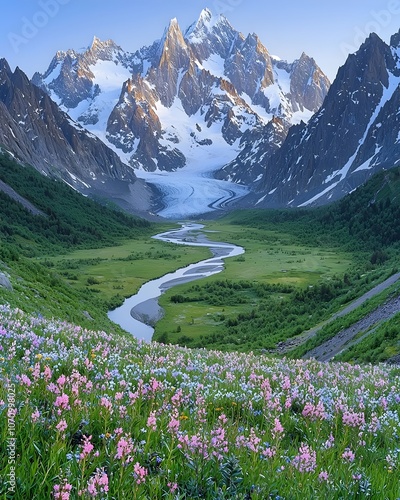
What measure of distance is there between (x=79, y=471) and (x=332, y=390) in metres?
5.43

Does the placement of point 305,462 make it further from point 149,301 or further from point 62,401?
point 149,301

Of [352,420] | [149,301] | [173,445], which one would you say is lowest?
[149,301]

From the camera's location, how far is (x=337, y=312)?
37125mm

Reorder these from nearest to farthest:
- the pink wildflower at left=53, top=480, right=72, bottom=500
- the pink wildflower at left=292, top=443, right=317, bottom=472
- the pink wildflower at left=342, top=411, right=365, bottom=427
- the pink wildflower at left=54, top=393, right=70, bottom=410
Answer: the pink wildflower at left=53, top=480, right=72, bottom=500 → the pink wildflower at left=292, top=443, right=317, bottom=472 → the pink wildflower at left=54, top=393, right=70, bottom=410 → the pink wildflower at left=342, top=411, right=365, bottom=427

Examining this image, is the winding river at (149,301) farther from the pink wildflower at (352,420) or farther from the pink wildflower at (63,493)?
the pink wildflower at (63,493)

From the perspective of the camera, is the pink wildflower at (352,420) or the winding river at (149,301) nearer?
the pink wildflower at (352,420)

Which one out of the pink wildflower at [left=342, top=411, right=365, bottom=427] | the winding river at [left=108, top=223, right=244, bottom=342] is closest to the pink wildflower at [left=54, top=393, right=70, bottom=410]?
the pink wildflower at [left=342, top=411, right=365, bottom=427]

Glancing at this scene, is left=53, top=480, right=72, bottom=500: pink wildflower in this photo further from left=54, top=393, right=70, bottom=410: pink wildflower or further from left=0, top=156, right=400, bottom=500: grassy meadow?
left=54, top=393, right=70, bottom=410: pink wildflower

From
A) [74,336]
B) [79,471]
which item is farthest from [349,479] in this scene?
[74,336]

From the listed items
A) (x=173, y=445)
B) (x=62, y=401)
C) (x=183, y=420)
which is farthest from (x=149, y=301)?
(x=173, y=445)

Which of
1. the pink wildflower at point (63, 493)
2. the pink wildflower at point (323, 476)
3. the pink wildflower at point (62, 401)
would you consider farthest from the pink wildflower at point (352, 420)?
the pink wildflower at point (63, 493)

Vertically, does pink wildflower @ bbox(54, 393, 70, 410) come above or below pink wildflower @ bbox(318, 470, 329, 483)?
above

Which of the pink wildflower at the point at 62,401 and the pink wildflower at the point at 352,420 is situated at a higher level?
the pink wildflower at the point at 62,401

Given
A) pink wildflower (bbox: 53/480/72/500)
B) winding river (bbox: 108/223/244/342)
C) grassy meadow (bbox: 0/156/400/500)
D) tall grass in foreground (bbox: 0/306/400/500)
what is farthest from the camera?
winding river (bbox: 108/223/244/342)
